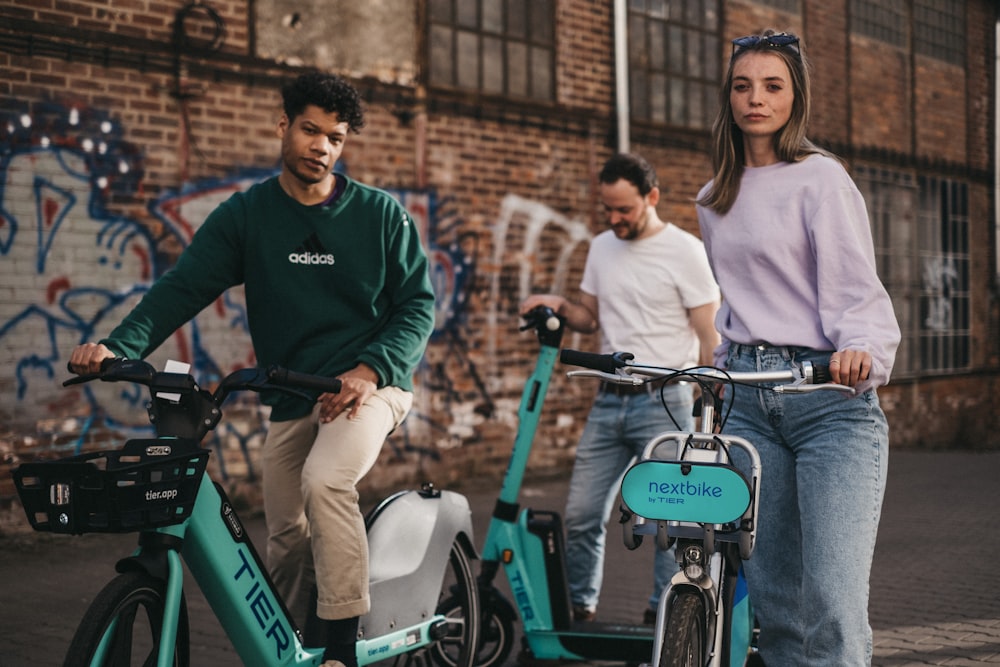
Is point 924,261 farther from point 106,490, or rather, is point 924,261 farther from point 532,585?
point 106,490

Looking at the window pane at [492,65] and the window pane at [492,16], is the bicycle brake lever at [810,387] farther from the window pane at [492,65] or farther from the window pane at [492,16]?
the window pane at [492,16]

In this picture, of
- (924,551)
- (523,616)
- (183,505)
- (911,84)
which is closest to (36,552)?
(523,616)

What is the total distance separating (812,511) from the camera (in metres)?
3.14

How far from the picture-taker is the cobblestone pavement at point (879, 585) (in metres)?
5.45

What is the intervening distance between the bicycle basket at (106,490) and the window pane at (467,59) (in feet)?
27.6

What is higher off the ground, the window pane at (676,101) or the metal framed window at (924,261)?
the window pane at (676,101)

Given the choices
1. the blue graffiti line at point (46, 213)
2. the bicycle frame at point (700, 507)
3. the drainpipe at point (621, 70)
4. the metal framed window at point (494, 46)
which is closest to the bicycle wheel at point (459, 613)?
the bicycle frame at point (700, 507)

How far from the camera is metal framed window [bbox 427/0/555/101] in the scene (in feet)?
35.8

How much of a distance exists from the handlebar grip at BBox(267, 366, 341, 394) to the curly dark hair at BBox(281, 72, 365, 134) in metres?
1.08

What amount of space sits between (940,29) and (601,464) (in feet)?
51.5

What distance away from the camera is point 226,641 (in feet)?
18.5

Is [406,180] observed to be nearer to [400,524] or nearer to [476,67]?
[476,67]

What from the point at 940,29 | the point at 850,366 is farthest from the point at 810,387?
the point at 940,29

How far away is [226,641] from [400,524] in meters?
1.80
